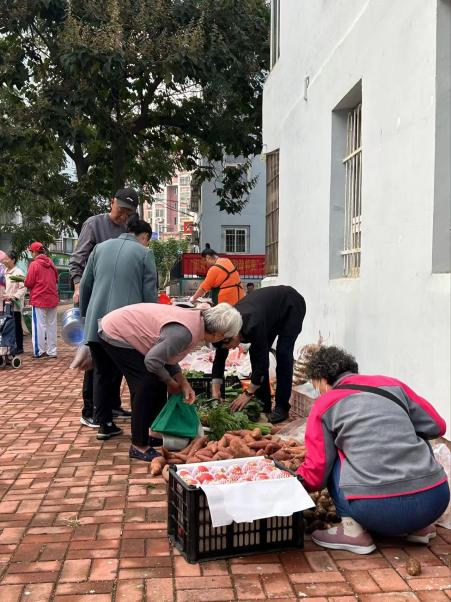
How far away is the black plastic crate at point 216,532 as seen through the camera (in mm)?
3068

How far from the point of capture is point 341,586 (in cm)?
290

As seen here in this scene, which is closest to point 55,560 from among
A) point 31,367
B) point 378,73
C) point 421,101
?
point 421,101

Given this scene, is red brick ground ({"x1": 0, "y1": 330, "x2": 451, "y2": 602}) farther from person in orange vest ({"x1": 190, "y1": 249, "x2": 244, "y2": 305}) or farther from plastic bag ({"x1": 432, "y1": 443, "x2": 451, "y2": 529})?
person in orange vest ({"x1": 190, "y1": 249, "x2": 244, "y2": 305})

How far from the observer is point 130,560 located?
3.15m

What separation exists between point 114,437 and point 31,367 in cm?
489

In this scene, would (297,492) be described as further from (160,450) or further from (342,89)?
(342,89)

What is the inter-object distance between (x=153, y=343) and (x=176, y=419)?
0.70 meters

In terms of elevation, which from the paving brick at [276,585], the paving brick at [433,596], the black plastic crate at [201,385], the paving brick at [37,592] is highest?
the black plastic crate at [201,385]

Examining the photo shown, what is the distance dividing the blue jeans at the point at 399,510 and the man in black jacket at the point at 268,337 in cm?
230

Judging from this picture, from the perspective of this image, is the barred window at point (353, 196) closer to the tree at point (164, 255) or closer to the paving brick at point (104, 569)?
the paving brick at point (104, 569)

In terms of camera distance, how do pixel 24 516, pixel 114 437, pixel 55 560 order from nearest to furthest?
pixel 55 560, pixel 24 516, pixel 114 437

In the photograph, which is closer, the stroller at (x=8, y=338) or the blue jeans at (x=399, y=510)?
the blue jeans at (x=399, y=510)

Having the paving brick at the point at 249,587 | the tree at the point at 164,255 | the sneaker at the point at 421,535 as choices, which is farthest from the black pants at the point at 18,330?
the tree at the point at 164,255

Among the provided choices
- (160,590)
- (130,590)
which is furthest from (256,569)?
(130,590)
